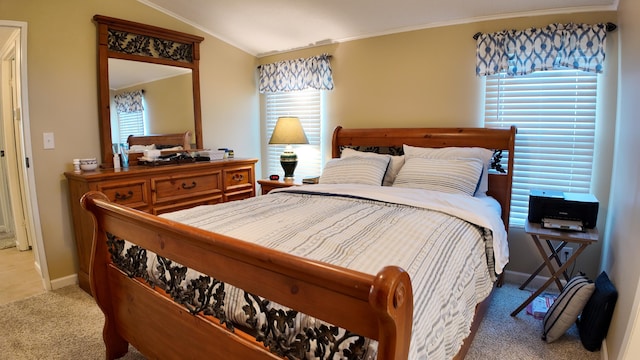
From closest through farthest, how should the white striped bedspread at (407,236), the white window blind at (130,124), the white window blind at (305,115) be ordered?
the white striped bedspread at (407,236)
the white window blind at (130,124)
the white window blind at (305,115)

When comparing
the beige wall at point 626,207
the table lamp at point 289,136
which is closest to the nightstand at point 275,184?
the table lamp at point 289,136

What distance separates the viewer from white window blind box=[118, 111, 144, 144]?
10.1 feet

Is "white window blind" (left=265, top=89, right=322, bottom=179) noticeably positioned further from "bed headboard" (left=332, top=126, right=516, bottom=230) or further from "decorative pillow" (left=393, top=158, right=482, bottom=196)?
"decorative pillow" (left=393, top=158, right=482, bottom=196)

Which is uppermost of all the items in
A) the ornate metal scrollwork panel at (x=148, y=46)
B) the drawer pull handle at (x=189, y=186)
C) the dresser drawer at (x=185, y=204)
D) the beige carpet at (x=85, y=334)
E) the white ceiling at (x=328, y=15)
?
the white ceiling at (x=328, y=15)

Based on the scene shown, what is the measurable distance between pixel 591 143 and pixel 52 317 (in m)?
4.00

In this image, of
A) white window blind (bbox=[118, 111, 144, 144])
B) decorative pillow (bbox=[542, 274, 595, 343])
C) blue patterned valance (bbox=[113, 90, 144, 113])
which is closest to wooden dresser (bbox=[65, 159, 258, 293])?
white window blind (bbox=[118, 111, 144, 144])

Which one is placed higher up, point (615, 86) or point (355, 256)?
point (615, 86)

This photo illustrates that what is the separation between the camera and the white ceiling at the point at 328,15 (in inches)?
104

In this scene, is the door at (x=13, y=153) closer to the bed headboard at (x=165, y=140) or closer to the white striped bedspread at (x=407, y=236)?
the bed headboard at (x=165, y=140)

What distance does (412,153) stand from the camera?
2998mm

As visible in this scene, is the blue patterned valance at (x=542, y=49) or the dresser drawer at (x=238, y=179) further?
the dresser drawer at (x=238, y=179)

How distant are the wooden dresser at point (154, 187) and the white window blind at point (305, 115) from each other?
73 cm

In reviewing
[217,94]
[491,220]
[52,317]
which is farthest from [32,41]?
[491,220]

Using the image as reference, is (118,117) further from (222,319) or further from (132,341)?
(222,319)
